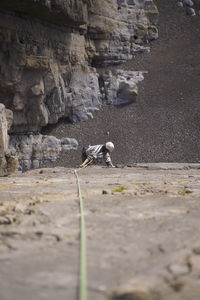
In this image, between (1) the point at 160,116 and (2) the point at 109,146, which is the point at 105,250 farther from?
(1) the point at 160,116

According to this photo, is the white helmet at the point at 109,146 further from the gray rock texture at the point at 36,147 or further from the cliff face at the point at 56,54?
the cliff face at the point at 56,54

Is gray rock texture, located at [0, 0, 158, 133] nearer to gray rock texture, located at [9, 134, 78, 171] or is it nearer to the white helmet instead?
gray rock texture, located at [9, 134, 78, 171]

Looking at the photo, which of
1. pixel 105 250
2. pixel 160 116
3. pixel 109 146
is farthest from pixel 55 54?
pixel 105 250

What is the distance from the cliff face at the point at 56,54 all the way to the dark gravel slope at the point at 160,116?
1122 millimetres

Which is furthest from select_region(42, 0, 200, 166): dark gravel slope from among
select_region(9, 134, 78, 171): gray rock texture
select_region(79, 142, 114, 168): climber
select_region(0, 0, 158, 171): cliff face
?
select_region(79, 142, 114, 168): climber

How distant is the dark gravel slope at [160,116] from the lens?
18.6 m

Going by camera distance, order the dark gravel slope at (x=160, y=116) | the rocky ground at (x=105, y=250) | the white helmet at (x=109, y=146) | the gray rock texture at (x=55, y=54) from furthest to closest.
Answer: the dark gravel slope at (x=160, y=116), the gray rock texture at (x=55, y=54), the white helmet at (x=109, y=146), the rocky ground at (x=105, y=250)

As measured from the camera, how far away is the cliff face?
55.2 ft

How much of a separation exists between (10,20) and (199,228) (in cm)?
1613

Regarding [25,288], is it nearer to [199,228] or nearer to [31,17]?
[199,228]

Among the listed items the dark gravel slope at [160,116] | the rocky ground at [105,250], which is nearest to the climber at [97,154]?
the dark gravel slope at [160,116]

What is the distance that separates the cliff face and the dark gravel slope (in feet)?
3.68

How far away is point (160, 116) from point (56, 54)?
6549 millimetres

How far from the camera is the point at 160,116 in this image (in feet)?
67.5
